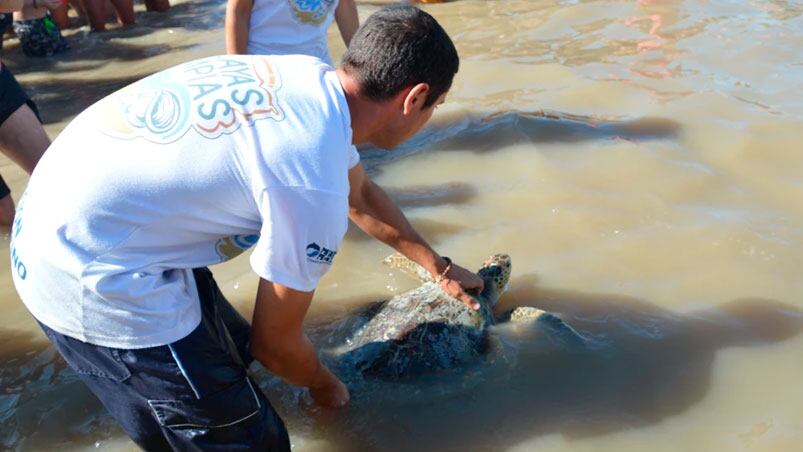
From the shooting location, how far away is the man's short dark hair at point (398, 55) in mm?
1910

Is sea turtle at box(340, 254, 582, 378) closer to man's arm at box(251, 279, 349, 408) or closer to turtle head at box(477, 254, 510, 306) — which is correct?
turtle head at box(477, 254, 510, 306)

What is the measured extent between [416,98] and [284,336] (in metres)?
0.74

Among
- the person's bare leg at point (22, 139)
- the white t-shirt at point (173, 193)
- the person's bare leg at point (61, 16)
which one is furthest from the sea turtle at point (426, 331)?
the person's bare leg at point (61, 16)

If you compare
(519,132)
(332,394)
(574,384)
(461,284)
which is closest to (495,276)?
(461,284)

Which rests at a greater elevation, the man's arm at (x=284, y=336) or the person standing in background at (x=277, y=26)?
the person standing in background at (x=277, y=26)

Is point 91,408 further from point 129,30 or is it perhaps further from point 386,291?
point 129,30

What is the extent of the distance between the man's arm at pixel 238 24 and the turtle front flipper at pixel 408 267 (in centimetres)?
125

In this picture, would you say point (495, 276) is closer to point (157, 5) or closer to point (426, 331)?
point (426, 331)

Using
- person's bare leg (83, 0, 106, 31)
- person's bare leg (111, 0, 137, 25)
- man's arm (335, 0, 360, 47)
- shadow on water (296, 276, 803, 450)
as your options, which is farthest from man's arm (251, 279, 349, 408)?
person's bare leg (111, 0, 137, 25)

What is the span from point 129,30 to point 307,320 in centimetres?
570

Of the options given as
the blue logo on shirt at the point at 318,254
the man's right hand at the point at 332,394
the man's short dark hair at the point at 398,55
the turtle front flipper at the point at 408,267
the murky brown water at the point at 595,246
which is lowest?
the murky brown water at the point at 595,246

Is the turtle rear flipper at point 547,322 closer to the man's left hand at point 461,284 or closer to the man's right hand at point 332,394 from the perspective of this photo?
the man's left hand at point 461,284

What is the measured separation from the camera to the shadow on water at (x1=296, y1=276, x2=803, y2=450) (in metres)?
2.70

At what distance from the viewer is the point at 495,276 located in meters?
3.28
